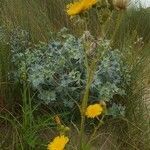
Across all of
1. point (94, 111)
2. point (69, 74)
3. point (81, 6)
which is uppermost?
point (81, 6)

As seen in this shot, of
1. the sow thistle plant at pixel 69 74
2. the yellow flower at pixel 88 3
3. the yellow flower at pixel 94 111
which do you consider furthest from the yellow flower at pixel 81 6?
the sow thistle plant at pixel 69 74

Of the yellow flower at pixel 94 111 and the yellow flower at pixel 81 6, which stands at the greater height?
the yellow flower at pixel 81 6

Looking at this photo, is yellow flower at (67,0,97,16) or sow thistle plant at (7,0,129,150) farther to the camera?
sow thistle plant at (7,0,129,150)

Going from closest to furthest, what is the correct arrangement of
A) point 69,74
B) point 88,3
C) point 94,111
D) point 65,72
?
1. point 88,3
2. point 94,111
3. point 69,74
4. point 65,72

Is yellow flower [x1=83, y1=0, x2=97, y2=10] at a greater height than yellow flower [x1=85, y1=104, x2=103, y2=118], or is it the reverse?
yellow flower [x1=83, y1=0, x2=97, y2=10]

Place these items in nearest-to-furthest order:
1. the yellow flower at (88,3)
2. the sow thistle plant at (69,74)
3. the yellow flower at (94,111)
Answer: the yellow flower at (88,3)
the yellow flower at (94,111)
the sow thistle plant at (69,74)

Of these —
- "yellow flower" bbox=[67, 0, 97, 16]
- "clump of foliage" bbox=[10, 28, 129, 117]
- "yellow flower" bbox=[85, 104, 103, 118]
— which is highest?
"yellow flower" bbox=[67, 0, 97, 16]

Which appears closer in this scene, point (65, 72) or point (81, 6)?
point (81, 6)

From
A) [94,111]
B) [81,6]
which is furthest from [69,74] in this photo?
[81,6]

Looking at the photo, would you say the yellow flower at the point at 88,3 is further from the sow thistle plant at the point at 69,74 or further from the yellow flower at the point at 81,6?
the sow thistle plant at the point at 69,74

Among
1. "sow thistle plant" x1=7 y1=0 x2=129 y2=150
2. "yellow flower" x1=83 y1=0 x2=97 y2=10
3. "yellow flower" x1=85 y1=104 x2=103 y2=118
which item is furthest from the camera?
"sow thistle plant" x1=7 y1=0 x2=129 y2=150

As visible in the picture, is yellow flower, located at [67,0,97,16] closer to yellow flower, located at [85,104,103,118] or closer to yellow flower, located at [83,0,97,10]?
yellow flower, located at [83,0,97,10]

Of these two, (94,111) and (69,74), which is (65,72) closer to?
(69,74)

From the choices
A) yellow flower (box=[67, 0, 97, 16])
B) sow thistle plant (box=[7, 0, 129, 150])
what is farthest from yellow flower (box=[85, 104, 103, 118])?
sow thistle plant (box=[7, 0, 129, 150])
